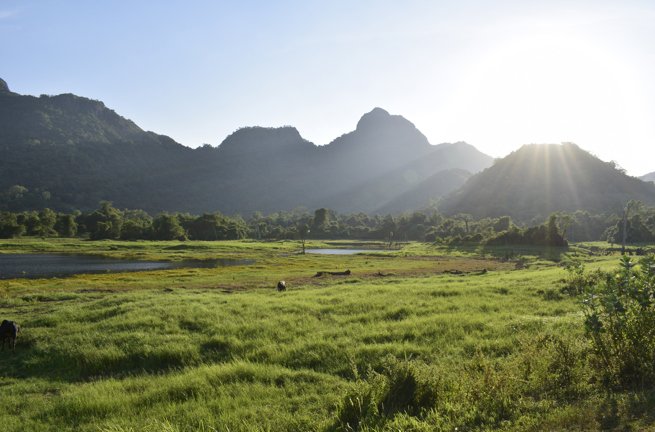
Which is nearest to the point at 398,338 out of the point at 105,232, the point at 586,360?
the point at 586,360

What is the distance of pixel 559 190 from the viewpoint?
17338cm

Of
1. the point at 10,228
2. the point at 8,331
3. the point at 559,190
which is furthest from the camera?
the point at 559,190

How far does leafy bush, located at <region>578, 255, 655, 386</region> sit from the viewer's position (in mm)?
4617

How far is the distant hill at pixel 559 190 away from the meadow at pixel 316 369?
174m

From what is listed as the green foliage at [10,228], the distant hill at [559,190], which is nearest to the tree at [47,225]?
the green foliage at [10,228]

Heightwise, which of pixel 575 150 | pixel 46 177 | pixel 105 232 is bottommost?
pixel 105 232

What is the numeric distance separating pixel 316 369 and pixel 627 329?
5770 mm

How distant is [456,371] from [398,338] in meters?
2.74

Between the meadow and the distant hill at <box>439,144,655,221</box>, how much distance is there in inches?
6843

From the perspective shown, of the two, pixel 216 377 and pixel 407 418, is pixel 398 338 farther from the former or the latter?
pixel 216 377

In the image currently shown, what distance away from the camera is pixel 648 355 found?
15.3ft

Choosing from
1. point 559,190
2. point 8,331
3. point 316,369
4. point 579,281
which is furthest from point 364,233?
point 316,369

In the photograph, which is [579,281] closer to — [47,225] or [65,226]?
[65,226]

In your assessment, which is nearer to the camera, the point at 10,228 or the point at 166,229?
the point at 10,228
